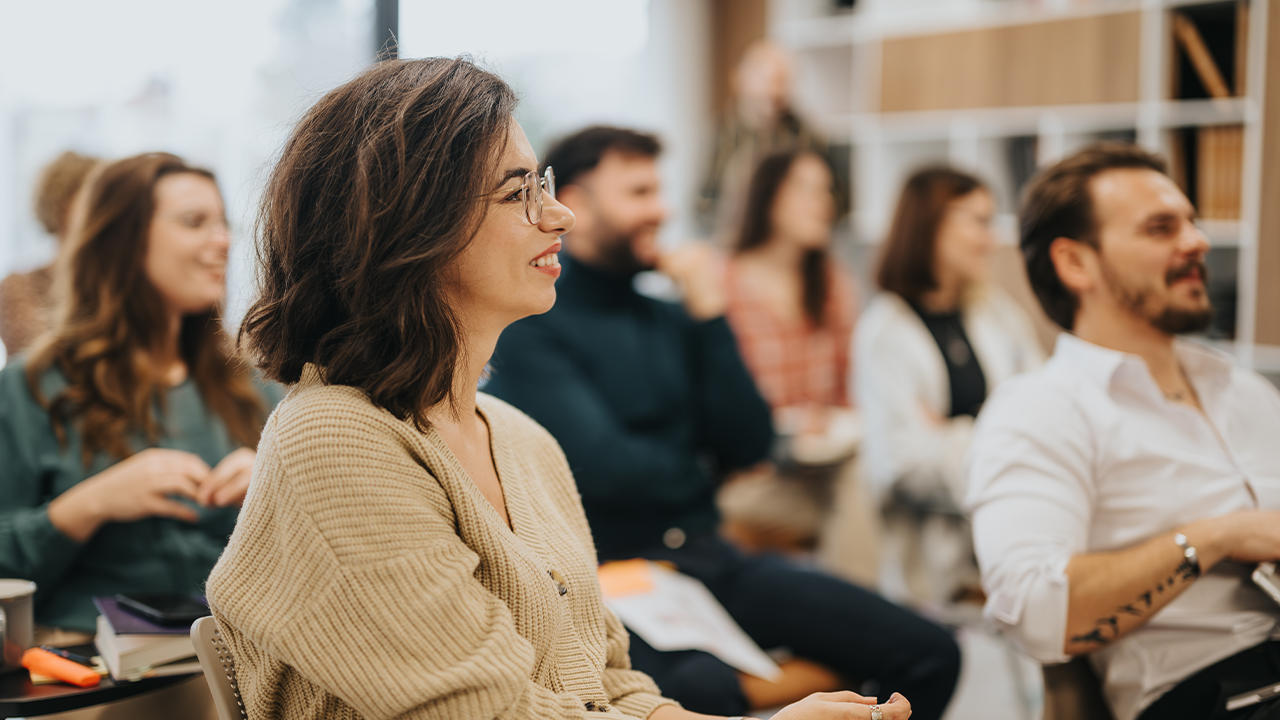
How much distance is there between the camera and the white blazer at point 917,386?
276 cm

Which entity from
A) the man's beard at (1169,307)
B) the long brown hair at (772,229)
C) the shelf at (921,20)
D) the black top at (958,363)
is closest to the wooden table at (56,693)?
the man's beard at (1169,307)

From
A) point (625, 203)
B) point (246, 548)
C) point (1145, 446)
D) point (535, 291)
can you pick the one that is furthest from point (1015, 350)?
point (246, 548)

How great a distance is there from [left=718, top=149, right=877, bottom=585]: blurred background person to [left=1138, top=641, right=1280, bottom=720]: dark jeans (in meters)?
1.71

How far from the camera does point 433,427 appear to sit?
44.4 inches

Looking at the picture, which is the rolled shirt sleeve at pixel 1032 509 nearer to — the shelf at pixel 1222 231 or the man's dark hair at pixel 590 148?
the man's dark hair at pixel 590 148

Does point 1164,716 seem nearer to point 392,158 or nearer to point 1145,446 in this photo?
point 1145,446

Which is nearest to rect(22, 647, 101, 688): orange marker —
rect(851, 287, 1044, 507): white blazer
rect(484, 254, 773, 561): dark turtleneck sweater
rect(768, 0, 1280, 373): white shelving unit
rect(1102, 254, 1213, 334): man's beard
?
rect(484, 254, 773, 561): dark turtleneck sweater

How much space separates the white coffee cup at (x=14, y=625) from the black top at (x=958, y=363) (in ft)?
7.73

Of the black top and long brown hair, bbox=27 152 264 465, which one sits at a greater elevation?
long brown hair, bbox=27 152 264 465

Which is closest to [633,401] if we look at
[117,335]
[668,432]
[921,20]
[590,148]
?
[668,432]

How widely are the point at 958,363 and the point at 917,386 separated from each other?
18cm

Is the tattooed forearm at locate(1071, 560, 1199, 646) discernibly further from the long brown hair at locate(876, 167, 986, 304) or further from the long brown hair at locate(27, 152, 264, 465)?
the long brown hair at locate(876, 167, 986, 304)

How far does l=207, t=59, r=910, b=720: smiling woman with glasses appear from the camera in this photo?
99 centimetres

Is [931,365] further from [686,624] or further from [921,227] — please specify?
[686,624]
